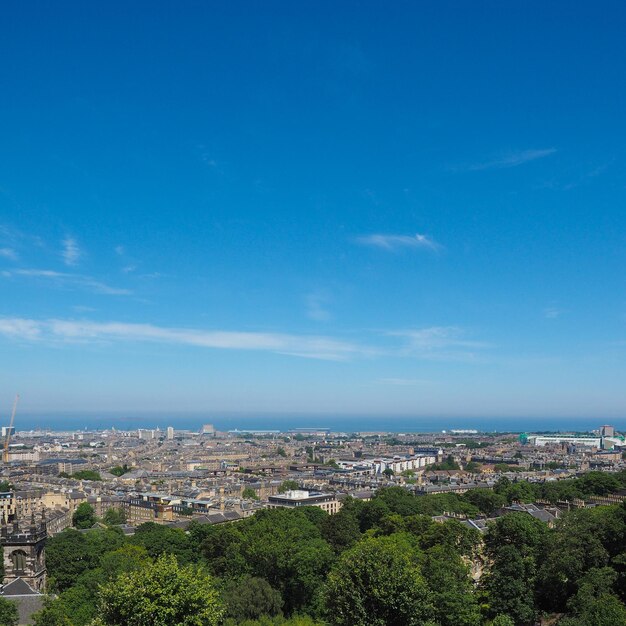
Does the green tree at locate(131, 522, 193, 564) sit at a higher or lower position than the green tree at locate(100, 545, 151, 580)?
lower

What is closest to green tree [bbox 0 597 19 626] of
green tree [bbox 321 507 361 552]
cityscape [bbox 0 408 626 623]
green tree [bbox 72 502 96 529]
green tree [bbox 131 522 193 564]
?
cityscape [bbox 0 408 626 623]

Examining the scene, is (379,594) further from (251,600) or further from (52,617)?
(52,617)

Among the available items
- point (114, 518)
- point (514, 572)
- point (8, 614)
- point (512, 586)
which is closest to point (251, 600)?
point (8, 614)

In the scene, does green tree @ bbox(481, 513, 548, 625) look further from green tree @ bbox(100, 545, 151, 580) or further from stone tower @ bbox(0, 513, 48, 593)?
stone tower @ bbox(0, 513, 48, 593)

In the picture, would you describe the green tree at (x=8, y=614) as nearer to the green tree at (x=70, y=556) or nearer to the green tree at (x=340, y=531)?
the green tree at (x=70, y=556)

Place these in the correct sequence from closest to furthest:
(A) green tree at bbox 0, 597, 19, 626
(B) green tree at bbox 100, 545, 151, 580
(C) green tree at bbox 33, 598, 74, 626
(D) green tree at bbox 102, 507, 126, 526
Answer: (C) green tree at bbox 33, 598, 74, 626
(A) green tree at bbox 0, 597, 19, 626
(B) green tree at bbox 100, 545, 151, 580
(D) green tree at bbox 102, 507, 126, 526
